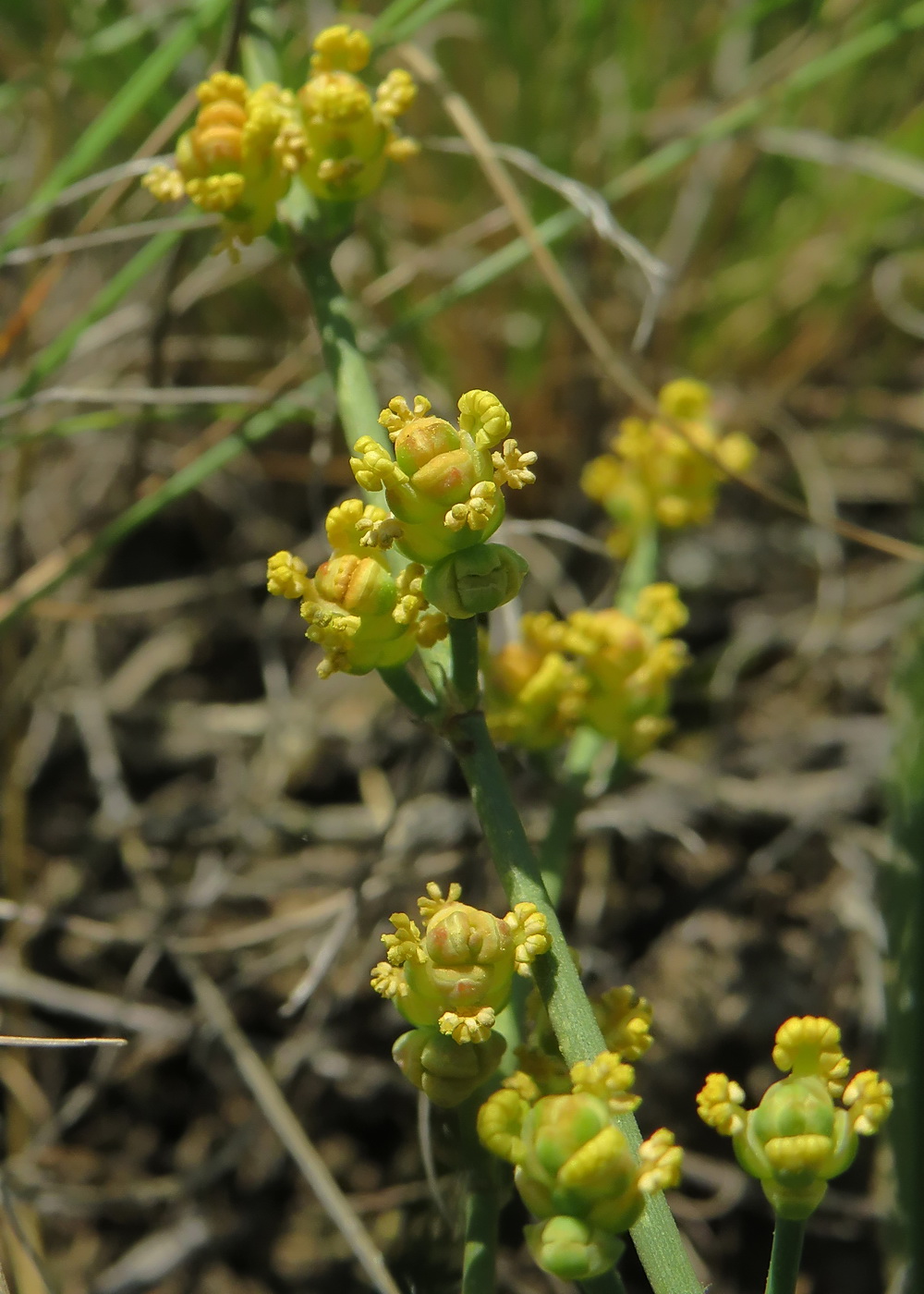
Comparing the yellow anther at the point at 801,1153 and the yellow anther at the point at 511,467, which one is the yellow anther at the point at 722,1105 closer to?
the yellow anther at the point at 801,1153

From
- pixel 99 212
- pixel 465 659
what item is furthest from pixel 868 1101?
pixel 99 212

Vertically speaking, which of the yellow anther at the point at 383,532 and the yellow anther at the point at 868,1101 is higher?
the yellow anther at the point at 383,532

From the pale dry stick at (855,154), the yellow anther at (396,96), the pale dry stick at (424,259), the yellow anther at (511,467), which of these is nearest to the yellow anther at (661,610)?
the yellow anther at (511,467)

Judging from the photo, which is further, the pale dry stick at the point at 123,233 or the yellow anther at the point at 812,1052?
the pale dry stick at the point at 123,233

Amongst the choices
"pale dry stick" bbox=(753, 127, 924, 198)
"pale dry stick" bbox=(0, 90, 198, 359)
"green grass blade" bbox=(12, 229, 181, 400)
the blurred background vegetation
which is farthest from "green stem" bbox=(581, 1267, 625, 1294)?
"pale dry stick" bbox=(753, 127, 924, 198)

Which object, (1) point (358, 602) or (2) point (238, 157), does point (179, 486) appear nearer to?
(2) point (238, 157)
